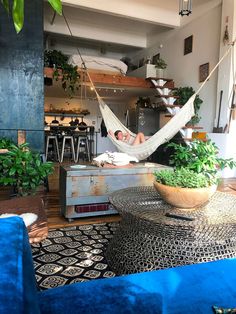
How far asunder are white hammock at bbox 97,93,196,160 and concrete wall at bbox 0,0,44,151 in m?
1.09

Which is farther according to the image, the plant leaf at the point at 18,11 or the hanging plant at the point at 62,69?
the hanging plant at the point at 62,69

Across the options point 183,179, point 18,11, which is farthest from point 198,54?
point 18,11

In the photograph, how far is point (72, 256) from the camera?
1695 mm

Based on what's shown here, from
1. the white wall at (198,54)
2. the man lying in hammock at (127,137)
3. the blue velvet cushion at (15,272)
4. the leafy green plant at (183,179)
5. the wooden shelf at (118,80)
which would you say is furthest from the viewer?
the wooden shelf at (118,80)

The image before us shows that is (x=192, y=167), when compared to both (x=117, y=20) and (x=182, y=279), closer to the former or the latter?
(x=182, y=279)

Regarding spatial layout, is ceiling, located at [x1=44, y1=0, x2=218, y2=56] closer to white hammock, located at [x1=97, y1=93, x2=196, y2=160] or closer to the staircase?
the staircase

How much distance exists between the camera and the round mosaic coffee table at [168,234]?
1.26 m

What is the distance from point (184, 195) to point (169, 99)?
4.17 metres

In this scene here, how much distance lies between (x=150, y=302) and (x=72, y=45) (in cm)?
813

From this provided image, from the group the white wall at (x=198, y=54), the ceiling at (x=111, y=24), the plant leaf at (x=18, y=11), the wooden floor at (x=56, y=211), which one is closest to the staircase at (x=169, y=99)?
the white wall at (x=198, y=54)

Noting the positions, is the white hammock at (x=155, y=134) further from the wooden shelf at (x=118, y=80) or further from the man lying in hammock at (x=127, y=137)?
the wooden shelf at (x=118, y=80)

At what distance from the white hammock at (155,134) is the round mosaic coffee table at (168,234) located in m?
2.15

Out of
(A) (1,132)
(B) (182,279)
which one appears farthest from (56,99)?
(B) (182,279)

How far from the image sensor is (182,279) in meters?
0.86
